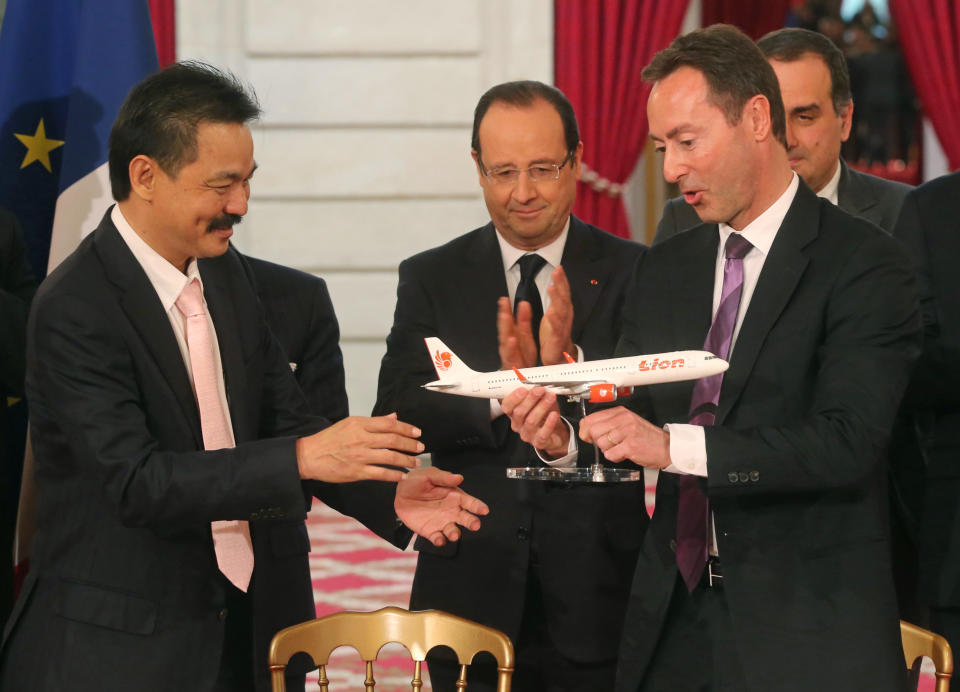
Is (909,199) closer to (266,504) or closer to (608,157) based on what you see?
(266,504)

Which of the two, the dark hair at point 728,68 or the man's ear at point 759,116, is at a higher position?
the dark hair at point 728,68

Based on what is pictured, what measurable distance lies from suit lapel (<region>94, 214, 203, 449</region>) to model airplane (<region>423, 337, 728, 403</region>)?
0.61 metres

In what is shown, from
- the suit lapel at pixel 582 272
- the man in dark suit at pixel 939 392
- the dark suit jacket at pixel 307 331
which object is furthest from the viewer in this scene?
the dark suit jacket at pixel 307 331

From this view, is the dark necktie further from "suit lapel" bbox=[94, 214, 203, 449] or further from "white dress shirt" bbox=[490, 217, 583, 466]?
"suit lapel" bbox=[94, 214, 203, 449]

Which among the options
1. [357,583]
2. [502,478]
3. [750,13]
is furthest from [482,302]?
[750,13]

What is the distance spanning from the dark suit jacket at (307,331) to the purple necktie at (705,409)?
4.47 feet

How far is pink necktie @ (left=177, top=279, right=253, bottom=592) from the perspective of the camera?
2.35 meters

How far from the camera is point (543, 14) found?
799 cm

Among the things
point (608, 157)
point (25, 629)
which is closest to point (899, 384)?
point (25, 629)

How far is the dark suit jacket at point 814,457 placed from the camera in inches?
82.5

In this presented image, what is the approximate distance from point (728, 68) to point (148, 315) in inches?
48.2

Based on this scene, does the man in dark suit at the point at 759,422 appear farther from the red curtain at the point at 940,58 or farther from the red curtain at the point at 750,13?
the red curtain at the point at 750,13

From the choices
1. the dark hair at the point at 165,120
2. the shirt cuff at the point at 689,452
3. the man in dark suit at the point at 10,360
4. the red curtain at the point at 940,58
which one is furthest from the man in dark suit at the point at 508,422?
the red curtain at the point at 940,58

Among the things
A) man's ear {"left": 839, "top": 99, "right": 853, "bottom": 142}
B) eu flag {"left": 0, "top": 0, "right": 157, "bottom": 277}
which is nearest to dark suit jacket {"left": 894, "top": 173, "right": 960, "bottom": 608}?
man's ear {"left": 839, "top": 99, "right": 853, "bottom": 142}
